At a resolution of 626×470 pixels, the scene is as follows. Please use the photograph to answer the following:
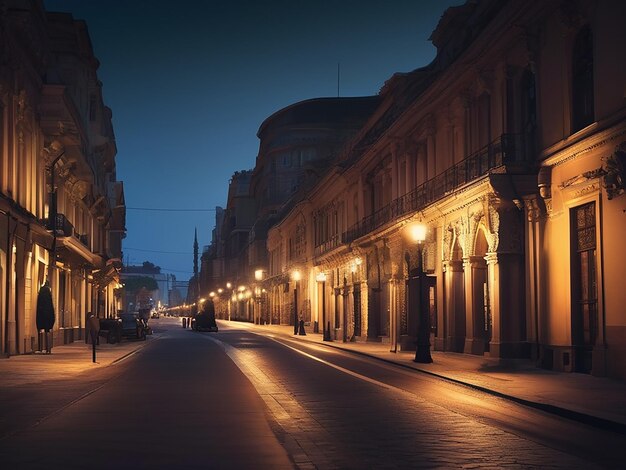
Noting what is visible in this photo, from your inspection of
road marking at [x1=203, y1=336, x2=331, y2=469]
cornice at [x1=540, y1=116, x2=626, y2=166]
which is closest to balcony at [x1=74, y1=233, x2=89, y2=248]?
road marking at [x1=203, y1=336, x2=331, y2=469]

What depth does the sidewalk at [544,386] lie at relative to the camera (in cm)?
1431

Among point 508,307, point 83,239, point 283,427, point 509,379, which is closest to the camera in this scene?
point 283,427

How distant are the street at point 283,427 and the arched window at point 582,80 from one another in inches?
300

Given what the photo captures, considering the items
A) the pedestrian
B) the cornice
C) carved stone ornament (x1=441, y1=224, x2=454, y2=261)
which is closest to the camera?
the cornice

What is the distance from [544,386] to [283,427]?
8.53 meters

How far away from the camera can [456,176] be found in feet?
107

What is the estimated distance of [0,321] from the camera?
30.9 metres

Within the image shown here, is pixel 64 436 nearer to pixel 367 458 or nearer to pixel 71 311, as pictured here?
pixel 367 458

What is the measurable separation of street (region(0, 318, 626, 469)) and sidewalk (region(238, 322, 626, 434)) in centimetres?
31

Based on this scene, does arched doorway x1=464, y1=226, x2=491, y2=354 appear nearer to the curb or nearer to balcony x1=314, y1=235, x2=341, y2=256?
the curb

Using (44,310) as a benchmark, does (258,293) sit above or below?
above

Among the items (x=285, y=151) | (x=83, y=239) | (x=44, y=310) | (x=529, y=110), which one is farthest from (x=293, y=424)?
(x=285, y=151)

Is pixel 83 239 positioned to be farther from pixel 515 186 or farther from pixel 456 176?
pixel 515 186

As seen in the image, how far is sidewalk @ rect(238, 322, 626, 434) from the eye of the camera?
1431 cm
